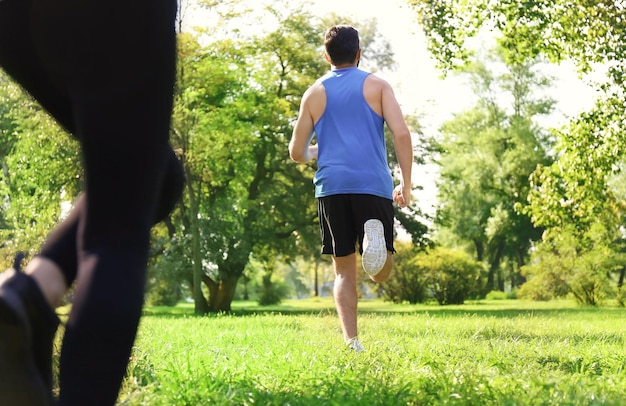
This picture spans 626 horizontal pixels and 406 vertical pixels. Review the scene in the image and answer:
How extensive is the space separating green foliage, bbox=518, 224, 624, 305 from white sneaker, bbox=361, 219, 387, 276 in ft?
66.4

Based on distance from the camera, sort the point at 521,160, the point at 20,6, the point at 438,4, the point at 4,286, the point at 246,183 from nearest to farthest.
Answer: the point at 4,286 → the point at 20,6 → the point at 438,4 → the point at 246,183 → the point at 521,160

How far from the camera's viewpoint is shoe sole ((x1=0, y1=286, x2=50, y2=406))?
1.71 m

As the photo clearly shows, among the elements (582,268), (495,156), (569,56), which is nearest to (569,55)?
(569,56)

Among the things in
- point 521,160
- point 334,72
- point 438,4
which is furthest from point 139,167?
point 521,160

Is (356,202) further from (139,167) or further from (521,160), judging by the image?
(521,160)

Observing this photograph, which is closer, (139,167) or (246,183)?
(139,167)

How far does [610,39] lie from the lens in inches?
742

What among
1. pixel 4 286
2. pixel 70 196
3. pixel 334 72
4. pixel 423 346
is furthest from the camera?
pixel 70 196

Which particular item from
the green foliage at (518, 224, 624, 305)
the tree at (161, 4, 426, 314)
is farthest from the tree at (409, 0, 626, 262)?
the tree at (161, 4, 426, 314)

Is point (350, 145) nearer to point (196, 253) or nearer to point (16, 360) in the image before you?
point (16, 360)

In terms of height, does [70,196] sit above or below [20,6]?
above

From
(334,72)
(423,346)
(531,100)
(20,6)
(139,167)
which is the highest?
(531,100)

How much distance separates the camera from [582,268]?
2738 centimetres

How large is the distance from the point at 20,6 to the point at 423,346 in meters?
3.91
